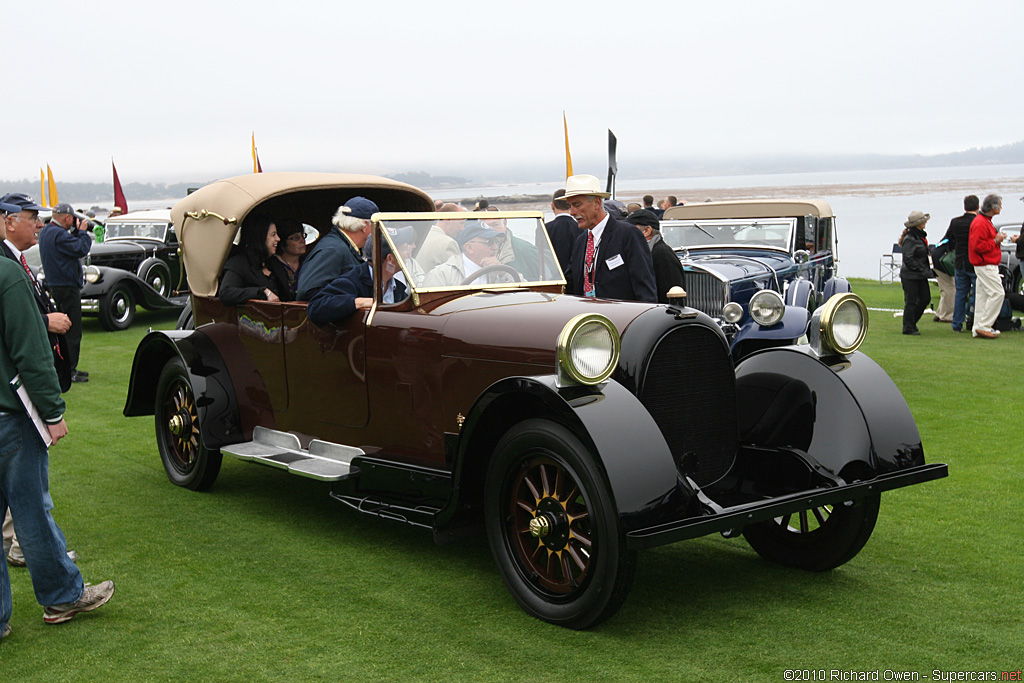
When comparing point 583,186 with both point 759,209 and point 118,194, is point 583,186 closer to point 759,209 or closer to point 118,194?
point 759,209

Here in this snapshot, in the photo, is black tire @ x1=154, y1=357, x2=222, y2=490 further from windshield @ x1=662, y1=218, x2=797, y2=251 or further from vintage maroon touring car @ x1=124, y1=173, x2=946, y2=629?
windshield @ x1=662, y1=218, x2=797, y2=251

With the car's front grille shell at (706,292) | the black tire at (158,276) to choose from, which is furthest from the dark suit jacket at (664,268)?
the black tire at (158,276)

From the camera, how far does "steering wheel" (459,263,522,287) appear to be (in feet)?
17.2

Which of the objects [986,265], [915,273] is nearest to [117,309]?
[915,273]

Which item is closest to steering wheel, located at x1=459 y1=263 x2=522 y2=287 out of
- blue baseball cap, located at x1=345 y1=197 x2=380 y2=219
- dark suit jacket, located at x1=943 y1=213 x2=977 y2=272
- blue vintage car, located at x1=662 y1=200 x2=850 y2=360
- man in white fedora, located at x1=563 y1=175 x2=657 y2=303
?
blue baseball cap, located at x1=345 y1=197 x2=380 y2=219

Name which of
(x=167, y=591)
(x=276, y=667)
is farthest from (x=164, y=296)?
(x=276, y=667)

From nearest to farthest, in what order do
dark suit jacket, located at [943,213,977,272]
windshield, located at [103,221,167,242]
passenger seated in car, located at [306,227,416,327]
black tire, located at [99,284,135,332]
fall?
passenger seated in car, located at [306,227,416,327], dark suit jacket, located at [943,213,977,272], black tire, located at [99,284,135,332], windshield, located at [103,221,167,242]

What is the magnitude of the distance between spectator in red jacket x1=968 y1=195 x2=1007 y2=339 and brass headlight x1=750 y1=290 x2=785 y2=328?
20.2 feet

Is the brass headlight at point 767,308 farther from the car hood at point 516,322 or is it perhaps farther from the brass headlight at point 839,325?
the car hood at point 516,322

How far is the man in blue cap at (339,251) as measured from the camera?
18.2ft

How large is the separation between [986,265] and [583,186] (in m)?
9.21

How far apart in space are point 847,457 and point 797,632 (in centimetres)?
95

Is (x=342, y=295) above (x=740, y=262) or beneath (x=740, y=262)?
above

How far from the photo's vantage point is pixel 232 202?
20.2 ft
